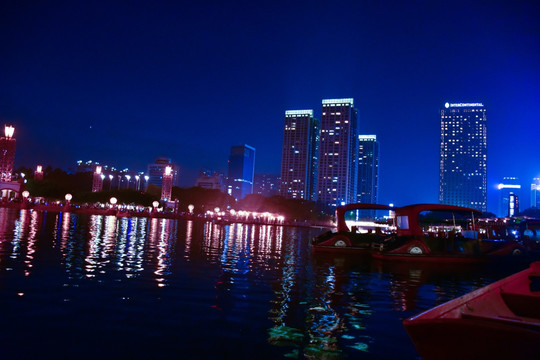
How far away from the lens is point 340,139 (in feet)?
585

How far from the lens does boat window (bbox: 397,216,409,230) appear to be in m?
21.9

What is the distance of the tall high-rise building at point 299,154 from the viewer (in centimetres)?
18900

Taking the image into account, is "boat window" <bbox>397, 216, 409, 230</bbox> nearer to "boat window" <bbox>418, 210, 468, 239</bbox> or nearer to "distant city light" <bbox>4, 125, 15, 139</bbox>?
"boat window" <bbox>418, 210, 468, 239</bbox>

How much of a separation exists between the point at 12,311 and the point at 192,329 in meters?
3.41

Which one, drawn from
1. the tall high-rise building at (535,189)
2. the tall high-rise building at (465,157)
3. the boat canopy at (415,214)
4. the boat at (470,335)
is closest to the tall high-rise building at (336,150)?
the tall high-rise building at (465,157)

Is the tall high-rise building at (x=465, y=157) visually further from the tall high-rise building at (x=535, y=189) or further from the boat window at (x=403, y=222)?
the boat window at (x=403, y=222)

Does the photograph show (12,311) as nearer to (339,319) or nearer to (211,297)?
(211,297)

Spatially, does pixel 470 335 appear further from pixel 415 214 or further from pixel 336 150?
pixel 336 150

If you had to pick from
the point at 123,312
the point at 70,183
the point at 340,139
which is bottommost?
the point at 123,312

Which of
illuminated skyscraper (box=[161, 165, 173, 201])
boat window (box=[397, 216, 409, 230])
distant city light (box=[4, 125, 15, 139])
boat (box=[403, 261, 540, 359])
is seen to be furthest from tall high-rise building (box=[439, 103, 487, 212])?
boat (box=[403, 261, 540, 359])

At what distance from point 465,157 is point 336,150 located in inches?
2607

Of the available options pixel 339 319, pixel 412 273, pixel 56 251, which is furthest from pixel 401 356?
pixel 56 251

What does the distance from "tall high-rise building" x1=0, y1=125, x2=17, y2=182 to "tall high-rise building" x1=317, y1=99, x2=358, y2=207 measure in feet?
400

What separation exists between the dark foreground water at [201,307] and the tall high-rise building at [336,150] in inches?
6509
